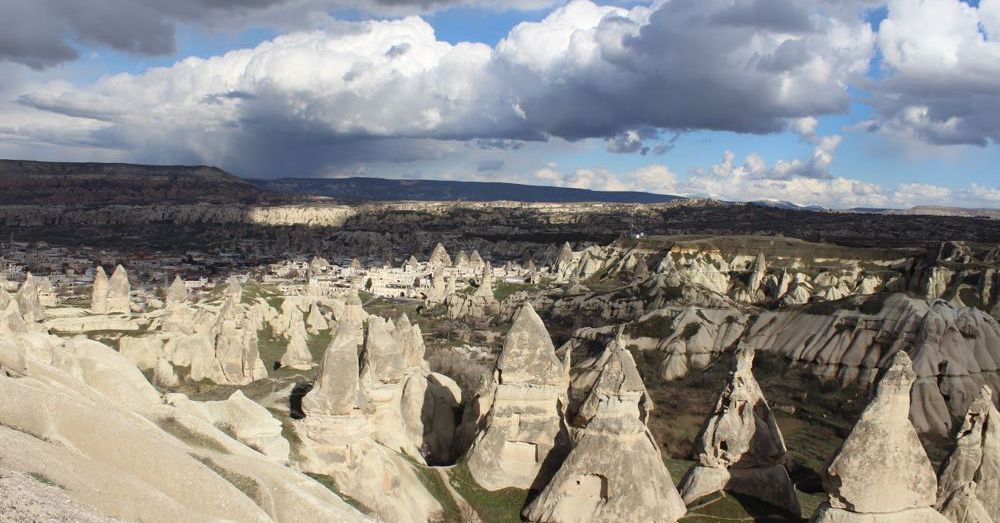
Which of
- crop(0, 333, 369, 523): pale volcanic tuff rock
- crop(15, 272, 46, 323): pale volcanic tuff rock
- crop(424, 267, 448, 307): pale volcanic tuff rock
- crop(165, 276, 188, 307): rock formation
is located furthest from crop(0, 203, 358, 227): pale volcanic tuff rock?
crop(0, 333, 369, 523): pale volcanic tuff rock

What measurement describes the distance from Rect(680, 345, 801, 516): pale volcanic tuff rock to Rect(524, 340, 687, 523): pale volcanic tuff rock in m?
1.83

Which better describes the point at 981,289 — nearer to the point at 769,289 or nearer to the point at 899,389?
the point at 769,289

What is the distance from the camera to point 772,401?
35.3 m

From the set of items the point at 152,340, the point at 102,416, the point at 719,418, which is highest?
the point at 102,416

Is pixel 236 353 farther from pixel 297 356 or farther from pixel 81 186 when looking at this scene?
pixel 81 186

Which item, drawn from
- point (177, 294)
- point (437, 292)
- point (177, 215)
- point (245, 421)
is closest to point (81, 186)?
point (177, 215)

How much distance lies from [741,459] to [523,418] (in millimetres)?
4234

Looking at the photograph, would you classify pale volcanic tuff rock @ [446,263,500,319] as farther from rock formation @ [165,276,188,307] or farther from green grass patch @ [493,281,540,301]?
rock formation @ [165,276,188,307]

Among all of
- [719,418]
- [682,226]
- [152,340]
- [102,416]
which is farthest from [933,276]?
[682,226]

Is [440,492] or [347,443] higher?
[347,443]

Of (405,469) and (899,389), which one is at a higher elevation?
(899,389)

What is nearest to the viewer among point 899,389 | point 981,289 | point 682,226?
point 899,389

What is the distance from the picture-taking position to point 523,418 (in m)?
14.4

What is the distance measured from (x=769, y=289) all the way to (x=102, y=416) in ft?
209
